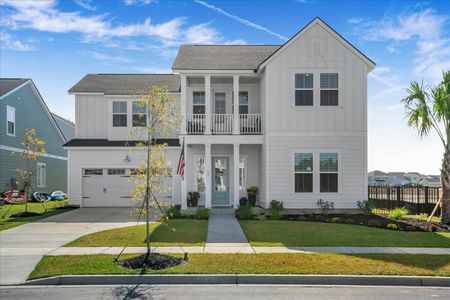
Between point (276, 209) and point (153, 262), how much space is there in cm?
880

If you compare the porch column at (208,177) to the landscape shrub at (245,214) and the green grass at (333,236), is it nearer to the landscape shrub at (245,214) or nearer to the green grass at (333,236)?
the landscape shrub at (245,214)

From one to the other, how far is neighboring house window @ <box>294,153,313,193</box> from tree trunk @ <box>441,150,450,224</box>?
Result: 5.05m

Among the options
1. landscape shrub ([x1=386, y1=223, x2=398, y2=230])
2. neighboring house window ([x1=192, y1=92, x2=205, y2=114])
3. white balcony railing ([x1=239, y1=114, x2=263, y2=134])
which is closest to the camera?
landscape shrub ([x1=386, y1=223, x2=398, y2=230])

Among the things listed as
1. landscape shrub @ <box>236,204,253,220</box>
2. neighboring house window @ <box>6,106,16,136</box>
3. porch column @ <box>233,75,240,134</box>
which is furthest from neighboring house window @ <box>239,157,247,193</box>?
neighboring house window @ <box>6,106,16,136</box>

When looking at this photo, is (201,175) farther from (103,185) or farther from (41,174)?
(41,174)

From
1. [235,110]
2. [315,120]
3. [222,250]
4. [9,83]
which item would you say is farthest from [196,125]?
[9,83]

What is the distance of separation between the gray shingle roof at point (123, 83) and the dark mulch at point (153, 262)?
14247mm

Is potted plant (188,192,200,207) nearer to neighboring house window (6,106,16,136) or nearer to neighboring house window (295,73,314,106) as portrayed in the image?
neighboring house window (295,73,314,106)

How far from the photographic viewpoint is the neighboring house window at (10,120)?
25.4 metres

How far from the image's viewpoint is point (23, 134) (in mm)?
27562

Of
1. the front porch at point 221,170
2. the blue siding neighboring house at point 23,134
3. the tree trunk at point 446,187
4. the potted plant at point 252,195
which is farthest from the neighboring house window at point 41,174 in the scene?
the tree trunk at point 446,187

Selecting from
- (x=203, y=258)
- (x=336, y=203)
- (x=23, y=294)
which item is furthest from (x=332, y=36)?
(x=23, y=294)

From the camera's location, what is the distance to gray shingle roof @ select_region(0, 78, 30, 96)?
84.0ft

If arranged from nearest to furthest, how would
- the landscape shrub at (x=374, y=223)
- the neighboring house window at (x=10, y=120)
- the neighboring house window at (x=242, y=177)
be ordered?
the landscape shrub at (x=374, y=223), the neighboring house window at (x=242, y=177), the neighboring house window at (x=10, y=120)
